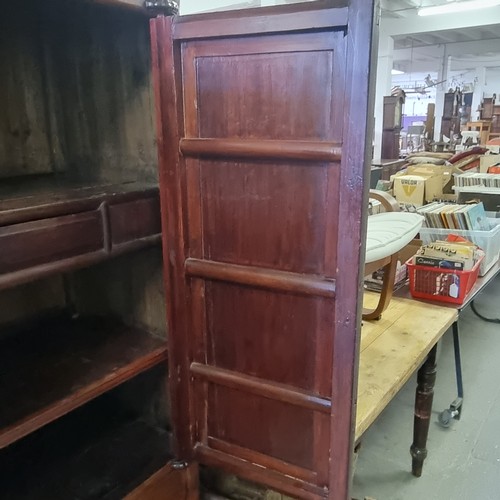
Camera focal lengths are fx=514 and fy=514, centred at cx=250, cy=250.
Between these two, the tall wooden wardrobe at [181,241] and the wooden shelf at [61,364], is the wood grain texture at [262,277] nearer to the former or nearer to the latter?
the tall wooden wardrobe at [181,241]

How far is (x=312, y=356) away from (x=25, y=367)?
2.21 ft

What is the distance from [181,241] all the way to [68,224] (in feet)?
0.83

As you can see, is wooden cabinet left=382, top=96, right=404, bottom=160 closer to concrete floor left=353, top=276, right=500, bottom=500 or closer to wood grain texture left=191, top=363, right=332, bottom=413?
concrete floor left=353, top=276, right=500, bottom=500

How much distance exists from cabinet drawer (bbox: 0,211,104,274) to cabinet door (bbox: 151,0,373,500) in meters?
0.17

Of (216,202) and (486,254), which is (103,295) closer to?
(216,202)

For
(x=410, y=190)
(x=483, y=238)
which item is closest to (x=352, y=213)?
(x=483, y=238)

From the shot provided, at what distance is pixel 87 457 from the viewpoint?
1345mm

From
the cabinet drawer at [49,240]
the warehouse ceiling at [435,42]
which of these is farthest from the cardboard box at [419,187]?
the warehouse ceiling at [435,42]

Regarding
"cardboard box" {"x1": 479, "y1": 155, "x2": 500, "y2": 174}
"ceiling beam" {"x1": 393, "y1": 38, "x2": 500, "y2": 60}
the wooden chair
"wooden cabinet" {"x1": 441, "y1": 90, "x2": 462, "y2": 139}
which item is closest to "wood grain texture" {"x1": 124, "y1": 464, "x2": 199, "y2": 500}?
the wooden chair

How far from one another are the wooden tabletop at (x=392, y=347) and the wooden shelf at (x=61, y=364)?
1.91 feet

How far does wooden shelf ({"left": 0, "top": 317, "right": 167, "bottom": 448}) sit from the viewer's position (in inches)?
40.4

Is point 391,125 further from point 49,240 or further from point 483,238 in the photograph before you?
point 49,240

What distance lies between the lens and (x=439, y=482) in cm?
191

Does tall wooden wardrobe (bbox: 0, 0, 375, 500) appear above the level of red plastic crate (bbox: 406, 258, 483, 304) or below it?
above
